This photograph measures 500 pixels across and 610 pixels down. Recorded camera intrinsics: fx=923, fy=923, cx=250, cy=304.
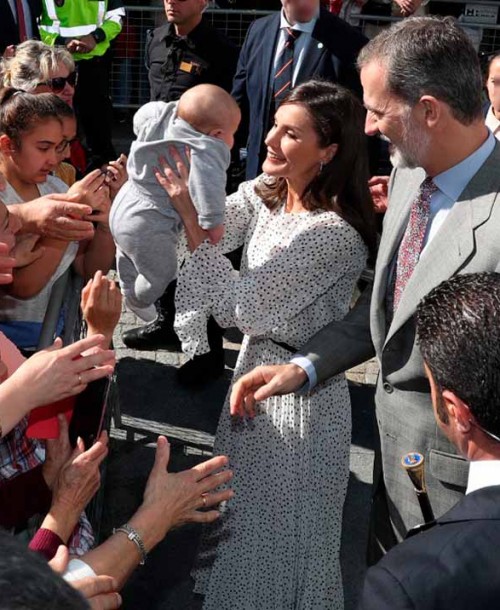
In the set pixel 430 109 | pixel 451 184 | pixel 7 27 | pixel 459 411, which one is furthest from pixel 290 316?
pixel 7 27

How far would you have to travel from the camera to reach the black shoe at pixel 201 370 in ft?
17.8

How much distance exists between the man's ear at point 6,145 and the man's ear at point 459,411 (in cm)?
252

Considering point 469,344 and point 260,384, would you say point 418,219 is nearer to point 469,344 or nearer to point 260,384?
point 260,384

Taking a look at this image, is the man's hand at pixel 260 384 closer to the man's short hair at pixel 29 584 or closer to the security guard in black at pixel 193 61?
the man's short hair at pixel 29 584

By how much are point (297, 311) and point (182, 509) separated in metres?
0.95

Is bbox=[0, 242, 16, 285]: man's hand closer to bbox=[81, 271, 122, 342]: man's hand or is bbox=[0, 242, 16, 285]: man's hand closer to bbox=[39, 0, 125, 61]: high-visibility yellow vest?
bbox=[81, 271, 122, 342]: man's hand

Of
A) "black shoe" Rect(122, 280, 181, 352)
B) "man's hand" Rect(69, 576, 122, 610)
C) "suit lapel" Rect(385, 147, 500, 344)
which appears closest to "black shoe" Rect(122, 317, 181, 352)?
"black shoe" Rect(122, 280, 181, 352)

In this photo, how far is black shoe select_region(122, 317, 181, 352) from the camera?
577cm

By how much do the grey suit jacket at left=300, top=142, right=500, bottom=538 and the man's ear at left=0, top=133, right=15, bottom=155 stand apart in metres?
1.64

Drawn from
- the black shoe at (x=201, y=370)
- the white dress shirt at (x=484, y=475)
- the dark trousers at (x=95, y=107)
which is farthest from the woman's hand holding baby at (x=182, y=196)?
the dark trousers at (x=95, y=107)

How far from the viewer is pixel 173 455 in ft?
15.8

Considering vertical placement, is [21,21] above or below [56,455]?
above

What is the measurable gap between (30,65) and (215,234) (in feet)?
6.74

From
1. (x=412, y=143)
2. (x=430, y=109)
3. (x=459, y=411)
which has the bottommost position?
(x=459, y=411)
